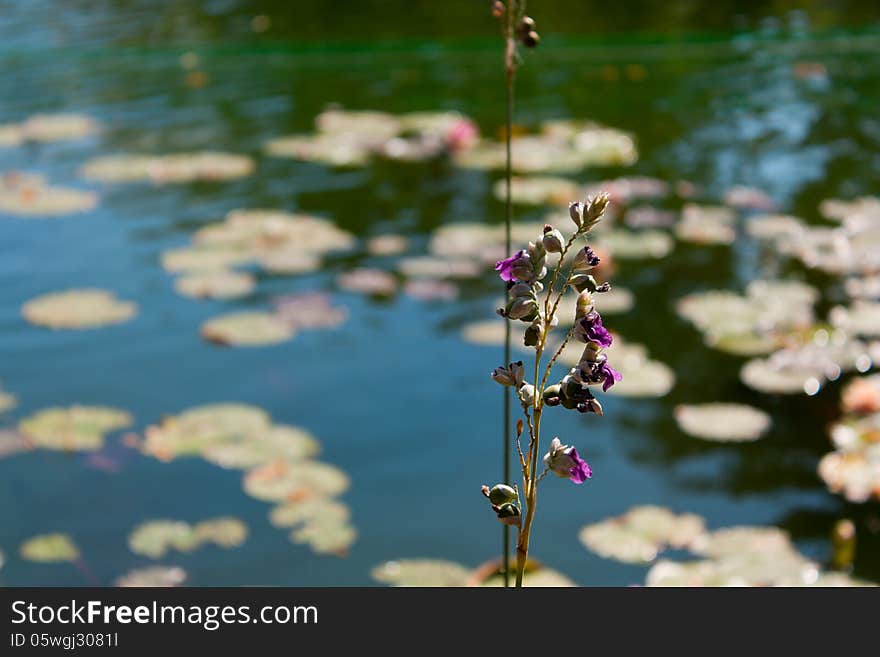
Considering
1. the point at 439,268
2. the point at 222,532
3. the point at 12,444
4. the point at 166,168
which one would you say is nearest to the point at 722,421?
the point at 439,268

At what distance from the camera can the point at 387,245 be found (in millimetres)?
2930

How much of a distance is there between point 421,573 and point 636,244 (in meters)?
1.56

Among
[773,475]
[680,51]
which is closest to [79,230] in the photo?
[773,475]

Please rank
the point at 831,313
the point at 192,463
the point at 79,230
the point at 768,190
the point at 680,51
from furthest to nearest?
1. the point at 680,51
2. the point at 768,190
3. the point at 79,230
4. the point at 831,313
5. the point at 192,463

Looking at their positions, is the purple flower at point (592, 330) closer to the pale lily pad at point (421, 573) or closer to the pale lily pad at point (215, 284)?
the pale lily pad at point (421, 573)

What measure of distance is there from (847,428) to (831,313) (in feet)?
1.77

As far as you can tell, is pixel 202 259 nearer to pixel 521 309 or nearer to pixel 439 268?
pixel 439 268

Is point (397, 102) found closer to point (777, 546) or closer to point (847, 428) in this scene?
point (847, 428)

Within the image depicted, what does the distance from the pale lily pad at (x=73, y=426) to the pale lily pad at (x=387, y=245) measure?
1013 mm

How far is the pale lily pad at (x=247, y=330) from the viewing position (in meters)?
2.40

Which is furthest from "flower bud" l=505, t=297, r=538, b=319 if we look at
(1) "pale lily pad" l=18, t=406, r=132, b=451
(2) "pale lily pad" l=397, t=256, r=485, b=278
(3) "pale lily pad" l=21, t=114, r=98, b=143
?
(3) "pale lily pad" l=21, t=114, r=98, b=143

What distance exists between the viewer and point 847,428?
2.13 m

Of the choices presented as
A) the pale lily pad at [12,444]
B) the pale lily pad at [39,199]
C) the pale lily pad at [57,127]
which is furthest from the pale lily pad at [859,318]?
the pale lily pad at [57,127]
